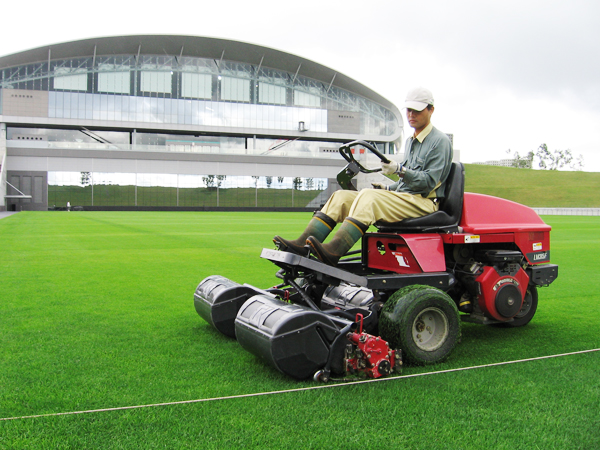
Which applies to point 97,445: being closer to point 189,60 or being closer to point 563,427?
point 563,427

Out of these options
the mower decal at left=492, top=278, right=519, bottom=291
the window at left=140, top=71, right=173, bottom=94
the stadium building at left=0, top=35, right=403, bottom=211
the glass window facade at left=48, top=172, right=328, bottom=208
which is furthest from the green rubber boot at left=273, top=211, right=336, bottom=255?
the window at left=140, top=71, right=173, bottom=94

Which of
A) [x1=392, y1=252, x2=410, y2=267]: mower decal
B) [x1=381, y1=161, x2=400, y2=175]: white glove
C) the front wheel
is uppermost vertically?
[x1=381, y1=161, x2=400, y2=175]: white glove

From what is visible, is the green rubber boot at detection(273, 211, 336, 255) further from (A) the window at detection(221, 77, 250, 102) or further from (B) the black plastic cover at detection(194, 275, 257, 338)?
(A) the window at detection(221, 77, 250, 102)

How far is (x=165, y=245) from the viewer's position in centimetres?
1448

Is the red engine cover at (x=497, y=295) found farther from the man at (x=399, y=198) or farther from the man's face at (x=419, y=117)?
the man's face at (x=419, y=117)

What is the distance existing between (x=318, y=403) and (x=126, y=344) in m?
2.19

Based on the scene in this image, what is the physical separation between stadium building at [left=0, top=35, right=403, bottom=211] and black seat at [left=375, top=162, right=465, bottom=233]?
6440cm

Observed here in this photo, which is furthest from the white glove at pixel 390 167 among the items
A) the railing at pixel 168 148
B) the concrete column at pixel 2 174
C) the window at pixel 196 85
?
the window at pixel 196 85

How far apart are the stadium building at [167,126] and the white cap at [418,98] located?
211ft

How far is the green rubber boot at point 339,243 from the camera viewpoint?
407 cm

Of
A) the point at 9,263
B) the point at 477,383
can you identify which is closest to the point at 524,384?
the point at 477,383

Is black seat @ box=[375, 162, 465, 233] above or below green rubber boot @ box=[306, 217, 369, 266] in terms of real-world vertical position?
above

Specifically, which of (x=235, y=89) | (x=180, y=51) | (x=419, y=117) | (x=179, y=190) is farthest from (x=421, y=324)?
(x=180, y=51)

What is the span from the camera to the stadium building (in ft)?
210
